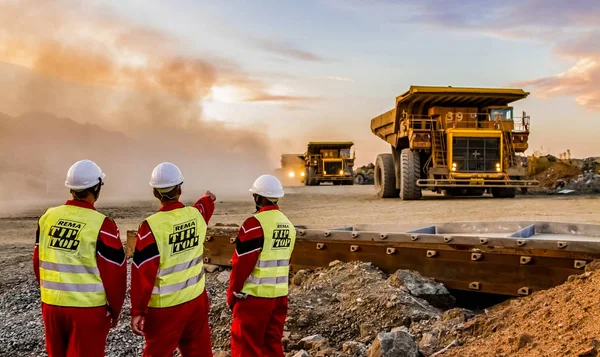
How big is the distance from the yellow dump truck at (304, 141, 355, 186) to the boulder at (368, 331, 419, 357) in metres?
31.2

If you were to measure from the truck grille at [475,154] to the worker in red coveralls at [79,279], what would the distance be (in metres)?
13.9

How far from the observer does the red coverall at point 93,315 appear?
328 cm

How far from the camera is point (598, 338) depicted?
3086 mm

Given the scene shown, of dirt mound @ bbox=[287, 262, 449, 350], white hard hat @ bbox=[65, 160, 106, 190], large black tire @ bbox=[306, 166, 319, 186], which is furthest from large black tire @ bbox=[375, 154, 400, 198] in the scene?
large black tire @ bbox=[306, 166, 319, 186]

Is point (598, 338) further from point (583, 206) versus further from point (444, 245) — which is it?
point (583, 206)

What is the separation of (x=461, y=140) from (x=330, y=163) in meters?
19.7

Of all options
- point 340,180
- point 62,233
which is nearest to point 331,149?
point 340,180

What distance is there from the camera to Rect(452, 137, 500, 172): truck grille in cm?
1617

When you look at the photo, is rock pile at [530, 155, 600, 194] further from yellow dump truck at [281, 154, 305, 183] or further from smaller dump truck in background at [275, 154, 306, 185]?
yellow dump truck at [281, 154, 305, 183]

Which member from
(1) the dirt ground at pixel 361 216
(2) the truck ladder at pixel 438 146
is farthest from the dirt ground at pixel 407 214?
(2) the truck ladder at pixel 438 146

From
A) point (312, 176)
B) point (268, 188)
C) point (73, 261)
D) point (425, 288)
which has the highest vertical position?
point (268, 188)

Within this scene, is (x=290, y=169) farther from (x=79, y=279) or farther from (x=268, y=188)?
(x=79, y=279)

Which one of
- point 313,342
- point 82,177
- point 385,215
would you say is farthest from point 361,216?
point 82,177

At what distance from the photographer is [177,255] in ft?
11.5
